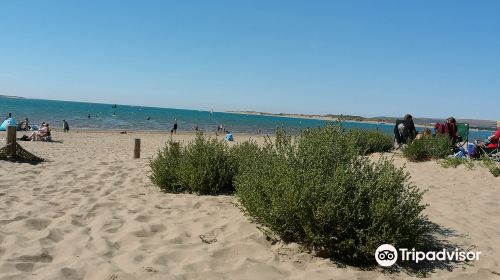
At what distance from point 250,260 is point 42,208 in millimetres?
2946

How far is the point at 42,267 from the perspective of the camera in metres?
3.24

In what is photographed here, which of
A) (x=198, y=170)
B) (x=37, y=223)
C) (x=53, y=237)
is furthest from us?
(x=198, y=170)

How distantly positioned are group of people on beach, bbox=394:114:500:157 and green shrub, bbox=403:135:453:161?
1.15 feet

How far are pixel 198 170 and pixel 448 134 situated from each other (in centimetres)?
907

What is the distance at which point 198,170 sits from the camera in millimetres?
5996

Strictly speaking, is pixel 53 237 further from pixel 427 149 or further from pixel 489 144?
pixel 489 144

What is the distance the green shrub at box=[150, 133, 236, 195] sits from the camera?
5.99 m

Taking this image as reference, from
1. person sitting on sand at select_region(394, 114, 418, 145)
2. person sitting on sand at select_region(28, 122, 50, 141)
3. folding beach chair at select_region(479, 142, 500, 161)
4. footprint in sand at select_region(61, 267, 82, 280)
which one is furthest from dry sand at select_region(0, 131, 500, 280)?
person sitting on sand at select_region(28, 122, 50, 141)

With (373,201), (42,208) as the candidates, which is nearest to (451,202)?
(373,201)

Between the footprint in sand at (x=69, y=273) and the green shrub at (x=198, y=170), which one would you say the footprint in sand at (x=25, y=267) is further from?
the green shrub at (x=198, y=170)

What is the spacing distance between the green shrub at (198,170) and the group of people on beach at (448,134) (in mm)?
6791

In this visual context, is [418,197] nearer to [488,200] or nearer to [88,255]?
[88,255]

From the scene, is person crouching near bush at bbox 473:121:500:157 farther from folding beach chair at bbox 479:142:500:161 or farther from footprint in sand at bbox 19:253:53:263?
footprint in sand at bbox 19:253:53:263

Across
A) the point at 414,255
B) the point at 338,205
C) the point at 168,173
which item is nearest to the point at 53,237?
the point at 168,173
